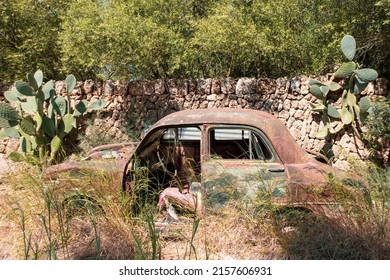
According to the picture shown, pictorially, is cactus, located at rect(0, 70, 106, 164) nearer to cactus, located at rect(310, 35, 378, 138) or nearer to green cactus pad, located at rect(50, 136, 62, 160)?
green cactus pad, located at rect(50, 136, 62, 160)

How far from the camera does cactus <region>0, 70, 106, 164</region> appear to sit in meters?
7.43

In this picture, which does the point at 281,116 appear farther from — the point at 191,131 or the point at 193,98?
the point at 191,131

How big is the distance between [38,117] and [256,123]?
5.55 meters

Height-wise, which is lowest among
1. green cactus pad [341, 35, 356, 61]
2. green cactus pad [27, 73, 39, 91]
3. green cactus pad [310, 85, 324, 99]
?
green cactus pad [310, 85, 324, 99]

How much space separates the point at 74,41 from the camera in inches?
344

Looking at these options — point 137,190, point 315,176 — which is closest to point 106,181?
point 137,190

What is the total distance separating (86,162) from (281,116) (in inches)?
219

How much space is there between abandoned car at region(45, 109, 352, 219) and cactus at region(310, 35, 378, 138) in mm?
3829

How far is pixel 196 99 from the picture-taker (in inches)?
337

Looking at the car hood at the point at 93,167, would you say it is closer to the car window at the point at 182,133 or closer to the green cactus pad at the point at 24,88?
the car window at the point at 182,133

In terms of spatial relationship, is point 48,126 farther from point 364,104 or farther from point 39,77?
point 364,104

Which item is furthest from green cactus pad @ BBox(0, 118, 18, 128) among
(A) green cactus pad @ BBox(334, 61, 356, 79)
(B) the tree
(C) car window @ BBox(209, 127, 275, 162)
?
(A) green cactus pad @ BBox(334, 61, 356, 79)

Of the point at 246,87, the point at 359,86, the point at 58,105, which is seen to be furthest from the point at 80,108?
the point at 359,86

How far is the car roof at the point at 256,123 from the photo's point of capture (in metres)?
3.49
